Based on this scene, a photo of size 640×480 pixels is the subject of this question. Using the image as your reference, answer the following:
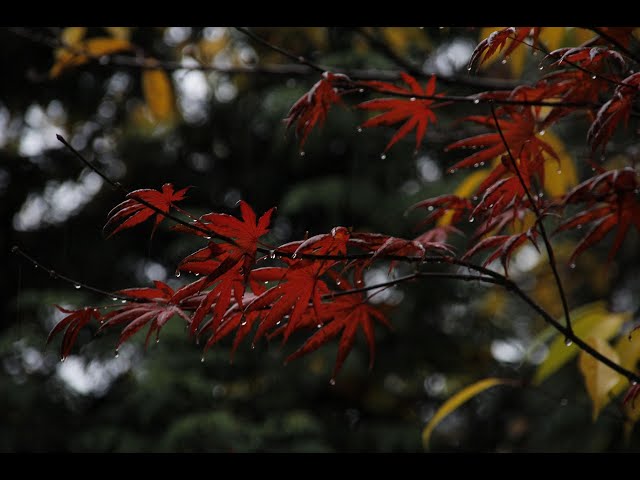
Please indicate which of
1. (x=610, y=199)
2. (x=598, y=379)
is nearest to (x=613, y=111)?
(x=610, y=199)

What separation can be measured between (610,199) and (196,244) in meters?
2.78

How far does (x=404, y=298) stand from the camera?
371 cm

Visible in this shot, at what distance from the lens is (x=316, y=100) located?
1.09m

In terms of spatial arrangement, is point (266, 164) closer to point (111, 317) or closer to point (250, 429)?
point (250, 429)

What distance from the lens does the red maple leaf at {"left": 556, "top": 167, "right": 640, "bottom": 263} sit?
0.79m

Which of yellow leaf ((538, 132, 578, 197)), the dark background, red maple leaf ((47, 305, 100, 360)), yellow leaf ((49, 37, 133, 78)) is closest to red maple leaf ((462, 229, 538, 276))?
red maple leaf ((47, 305, 100, 360))

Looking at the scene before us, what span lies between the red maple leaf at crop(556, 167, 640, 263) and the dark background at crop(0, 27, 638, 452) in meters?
2.11

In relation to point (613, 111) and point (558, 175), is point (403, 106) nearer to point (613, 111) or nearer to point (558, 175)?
point (613, 111)

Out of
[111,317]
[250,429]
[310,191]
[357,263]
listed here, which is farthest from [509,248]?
[310,191]

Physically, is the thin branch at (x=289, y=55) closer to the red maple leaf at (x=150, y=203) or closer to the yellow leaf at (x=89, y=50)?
the red maple leaf at (x=150, y=203)

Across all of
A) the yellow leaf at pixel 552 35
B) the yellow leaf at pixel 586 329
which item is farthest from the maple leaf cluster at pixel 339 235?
the yellow leaf at pixel 586 329

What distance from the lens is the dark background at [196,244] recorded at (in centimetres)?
326
